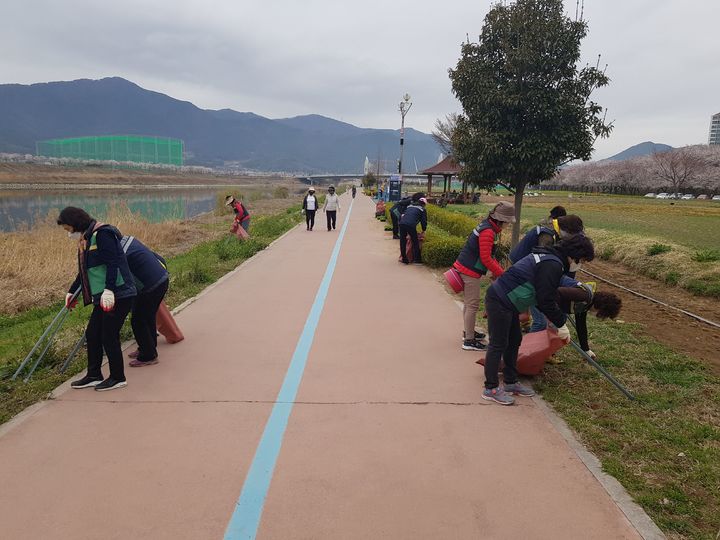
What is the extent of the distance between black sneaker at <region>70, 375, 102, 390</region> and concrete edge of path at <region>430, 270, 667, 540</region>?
147 inches

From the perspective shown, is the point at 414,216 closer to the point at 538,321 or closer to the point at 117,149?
the point at 538,321

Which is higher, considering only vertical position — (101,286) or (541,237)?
(541,237)

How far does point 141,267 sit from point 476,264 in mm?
3346

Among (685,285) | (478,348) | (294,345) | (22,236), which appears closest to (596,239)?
(685,285)

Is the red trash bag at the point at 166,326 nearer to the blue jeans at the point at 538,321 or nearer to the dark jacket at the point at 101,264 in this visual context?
the dark jacket at the point at 101,264

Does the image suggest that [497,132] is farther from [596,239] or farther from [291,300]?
[596,239]

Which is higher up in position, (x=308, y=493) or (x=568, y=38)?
(x=568, y=38)

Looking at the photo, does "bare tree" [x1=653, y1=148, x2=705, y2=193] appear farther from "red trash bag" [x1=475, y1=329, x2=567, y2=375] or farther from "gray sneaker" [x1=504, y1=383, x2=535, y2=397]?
"gray sneaker" [x1=504, y1=383, x2=535, y2=397]

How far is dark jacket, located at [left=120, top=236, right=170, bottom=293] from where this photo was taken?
4.52 meters

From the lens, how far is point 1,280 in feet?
31.4

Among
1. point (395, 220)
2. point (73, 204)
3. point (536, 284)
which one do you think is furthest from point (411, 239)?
point (73, 204)

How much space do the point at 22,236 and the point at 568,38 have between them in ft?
46.6

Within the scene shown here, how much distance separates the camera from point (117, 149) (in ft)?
399

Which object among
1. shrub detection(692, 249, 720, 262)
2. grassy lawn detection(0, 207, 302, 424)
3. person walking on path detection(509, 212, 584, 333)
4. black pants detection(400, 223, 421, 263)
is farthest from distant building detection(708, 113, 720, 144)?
person walking on path detection(509, 212, 584, 333)
